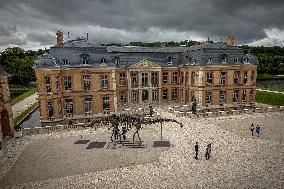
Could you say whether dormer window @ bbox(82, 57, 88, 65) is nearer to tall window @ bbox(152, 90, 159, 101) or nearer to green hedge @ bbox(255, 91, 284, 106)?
tall window @ bbox(152, 90, 159, 101)

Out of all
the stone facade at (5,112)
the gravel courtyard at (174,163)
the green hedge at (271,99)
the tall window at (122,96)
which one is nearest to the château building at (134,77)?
the tall window at (122,96)

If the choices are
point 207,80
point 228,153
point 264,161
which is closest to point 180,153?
point 228,153

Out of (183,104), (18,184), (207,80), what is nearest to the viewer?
(18,184)

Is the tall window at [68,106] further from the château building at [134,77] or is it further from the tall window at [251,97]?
the tall window at [251,97]

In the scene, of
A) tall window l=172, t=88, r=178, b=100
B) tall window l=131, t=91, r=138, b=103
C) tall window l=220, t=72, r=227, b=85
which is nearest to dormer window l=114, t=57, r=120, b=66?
tall window l=131, t=91, r=138, b=103

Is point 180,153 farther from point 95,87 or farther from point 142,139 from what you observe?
point 95,87

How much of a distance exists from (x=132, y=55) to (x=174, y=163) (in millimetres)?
27496

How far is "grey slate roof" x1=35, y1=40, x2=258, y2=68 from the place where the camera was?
122ft

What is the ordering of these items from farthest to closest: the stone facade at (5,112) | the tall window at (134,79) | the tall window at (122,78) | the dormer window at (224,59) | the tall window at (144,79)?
the tall window at (144,79)
the tall window at (134,79)
the tall window at (122,78)
the dormer window at (224,59)
the stone facade at (5,112)

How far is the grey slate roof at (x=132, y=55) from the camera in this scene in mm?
37219

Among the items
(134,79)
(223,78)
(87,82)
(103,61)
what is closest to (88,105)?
(87,82)

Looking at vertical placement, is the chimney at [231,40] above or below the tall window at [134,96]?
above

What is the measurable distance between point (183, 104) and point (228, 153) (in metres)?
23.7

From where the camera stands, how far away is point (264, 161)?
22906mm
